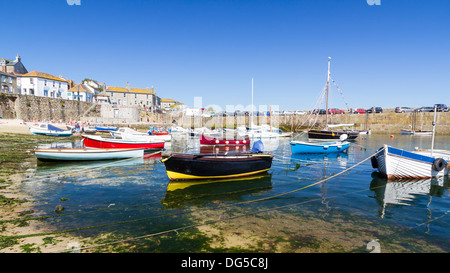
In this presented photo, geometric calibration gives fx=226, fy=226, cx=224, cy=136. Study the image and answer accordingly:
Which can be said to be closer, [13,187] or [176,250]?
[176,250]

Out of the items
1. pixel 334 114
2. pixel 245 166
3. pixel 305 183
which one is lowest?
pixel 305 183

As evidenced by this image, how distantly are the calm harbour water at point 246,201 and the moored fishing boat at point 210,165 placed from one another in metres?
0.66

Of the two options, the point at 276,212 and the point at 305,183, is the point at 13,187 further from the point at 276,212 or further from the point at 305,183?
the point at 305,183

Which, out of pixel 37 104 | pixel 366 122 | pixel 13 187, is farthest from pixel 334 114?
pixel 37 104

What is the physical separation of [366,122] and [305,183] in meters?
68.0

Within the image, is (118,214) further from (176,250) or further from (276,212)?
(276,212)

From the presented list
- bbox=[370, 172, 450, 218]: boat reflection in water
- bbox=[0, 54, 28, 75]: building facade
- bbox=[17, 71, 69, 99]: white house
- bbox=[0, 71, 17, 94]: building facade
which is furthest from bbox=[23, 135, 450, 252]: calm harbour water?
bbox=[0, 54, 28, 75]: building facade

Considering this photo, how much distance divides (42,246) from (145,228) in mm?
2728

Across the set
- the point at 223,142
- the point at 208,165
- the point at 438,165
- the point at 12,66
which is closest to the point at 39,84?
the point at 12,66

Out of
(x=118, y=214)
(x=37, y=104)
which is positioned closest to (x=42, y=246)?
(x=118, y=214)

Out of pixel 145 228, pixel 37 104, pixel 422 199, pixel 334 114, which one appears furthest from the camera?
pixel 334 114

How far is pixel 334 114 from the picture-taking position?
255 feet
